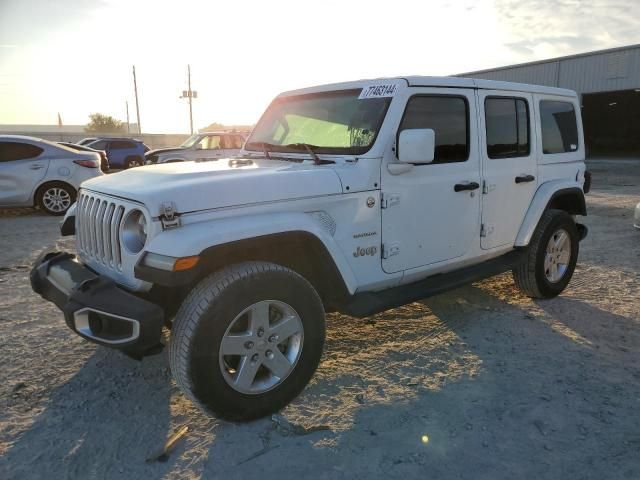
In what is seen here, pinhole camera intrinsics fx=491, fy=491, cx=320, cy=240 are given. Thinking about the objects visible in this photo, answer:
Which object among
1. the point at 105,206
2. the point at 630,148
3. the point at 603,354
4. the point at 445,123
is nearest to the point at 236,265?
the point at 105,206

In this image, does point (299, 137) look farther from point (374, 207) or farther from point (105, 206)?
point (105, 206)

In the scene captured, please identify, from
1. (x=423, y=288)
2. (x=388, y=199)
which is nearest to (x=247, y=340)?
(x=388, y=199)

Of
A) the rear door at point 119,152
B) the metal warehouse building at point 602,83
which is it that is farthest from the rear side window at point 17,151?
the metal warehouse building at point 602,83

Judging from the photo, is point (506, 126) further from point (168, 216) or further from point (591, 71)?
point (591, 71)

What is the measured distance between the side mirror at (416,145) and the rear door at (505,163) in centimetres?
99

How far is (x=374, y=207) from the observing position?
10.2 feet

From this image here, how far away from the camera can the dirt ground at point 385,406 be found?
7.85 ft

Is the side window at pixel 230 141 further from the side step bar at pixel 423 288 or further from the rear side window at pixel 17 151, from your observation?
the side step bar at pixel 423 288

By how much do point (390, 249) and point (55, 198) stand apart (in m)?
8.30

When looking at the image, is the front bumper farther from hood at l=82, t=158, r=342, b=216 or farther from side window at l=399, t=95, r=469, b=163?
side window at l=399, t=95, r=469, b=163

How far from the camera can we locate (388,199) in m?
3.17

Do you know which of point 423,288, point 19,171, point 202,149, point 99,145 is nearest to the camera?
point 423,288

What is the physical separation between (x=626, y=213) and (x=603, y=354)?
7262mm

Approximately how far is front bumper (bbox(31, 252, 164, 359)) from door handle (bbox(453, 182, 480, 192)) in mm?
2236
